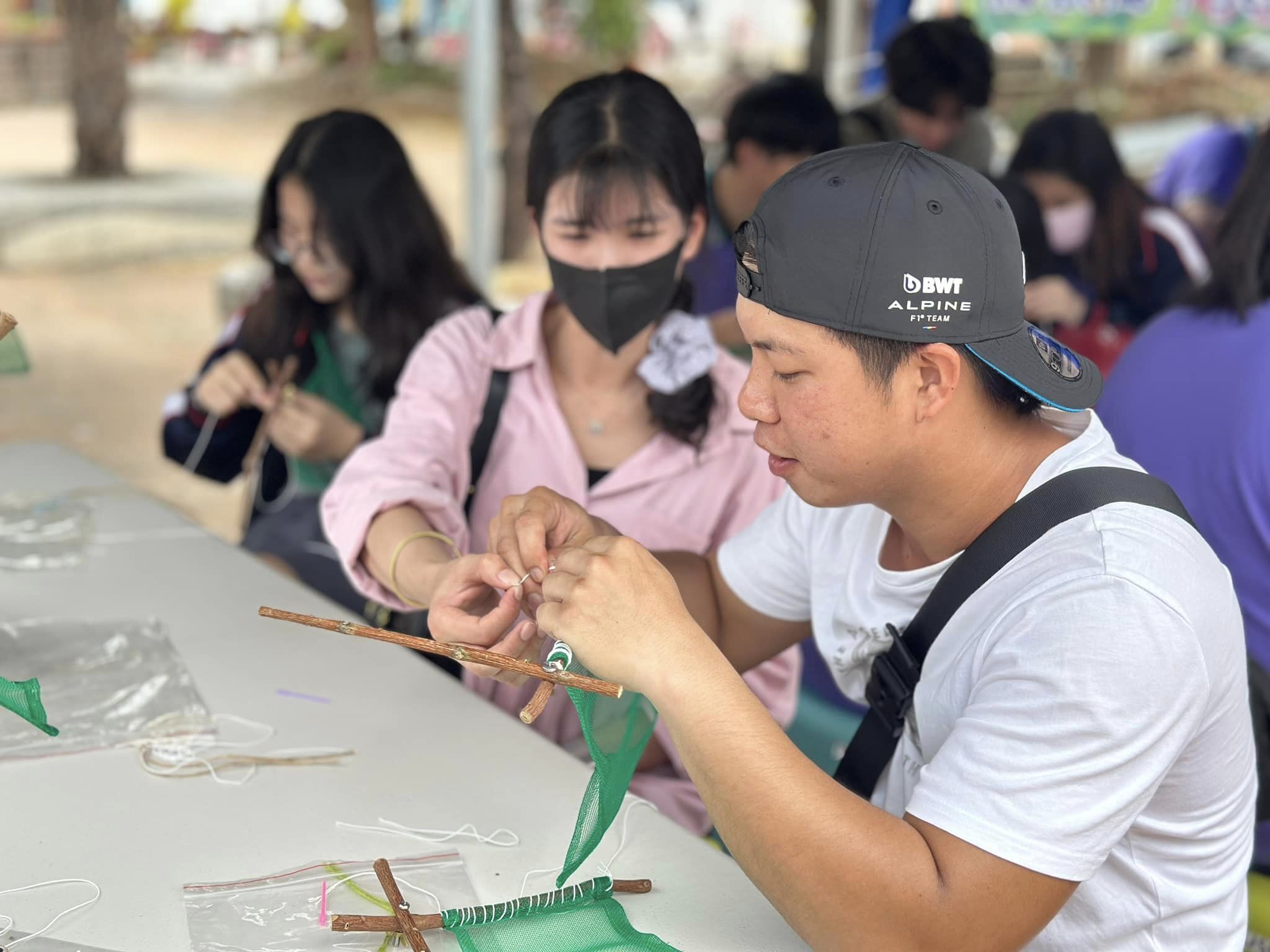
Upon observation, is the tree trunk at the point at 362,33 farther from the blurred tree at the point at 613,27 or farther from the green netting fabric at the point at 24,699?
the green netting fabric at the point at 24,699

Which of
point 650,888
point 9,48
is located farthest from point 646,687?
point 9,48

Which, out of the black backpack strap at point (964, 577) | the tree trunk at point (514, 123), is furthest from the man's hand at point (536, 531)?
the tree trunk at point (514, 123)

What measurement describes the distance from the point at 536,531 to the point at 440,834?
358 millimetres

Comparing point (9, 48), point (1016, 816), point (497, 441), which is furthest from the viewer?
point (9, 48)

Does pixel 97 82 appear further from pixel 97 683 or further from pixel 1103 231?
pixel 97 683

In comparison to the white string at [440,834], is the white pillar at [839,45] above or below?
above

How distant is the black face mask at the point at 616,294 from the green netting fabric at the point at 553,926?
950 millimetres

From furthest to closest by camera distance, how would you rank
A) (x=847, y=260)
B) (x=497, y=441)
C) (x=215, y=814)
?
(x=497, y=441) < (x=215, y=814) < (x=847, y=260)

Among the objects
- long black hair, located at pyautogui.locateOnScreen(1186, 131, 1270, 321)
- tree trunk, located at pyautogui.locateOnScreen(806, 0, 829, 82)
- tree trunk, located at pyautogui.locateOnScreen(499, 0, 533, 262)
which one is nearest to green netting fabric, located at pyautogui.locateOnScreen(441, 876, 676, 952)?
long black hair, located at pyautogui.locateOnScreen(1186, 131, 1270, 321)

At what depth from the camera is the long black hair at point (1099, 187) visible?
14.0 feet

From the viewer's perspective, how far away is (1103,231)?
4258 mm

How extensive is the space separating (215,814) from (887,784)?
0.76 m

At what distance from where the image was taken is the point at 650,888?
4.51 feet

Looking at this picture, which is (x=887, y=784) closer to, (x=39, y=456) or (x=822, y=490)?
(x=822, y=490)
